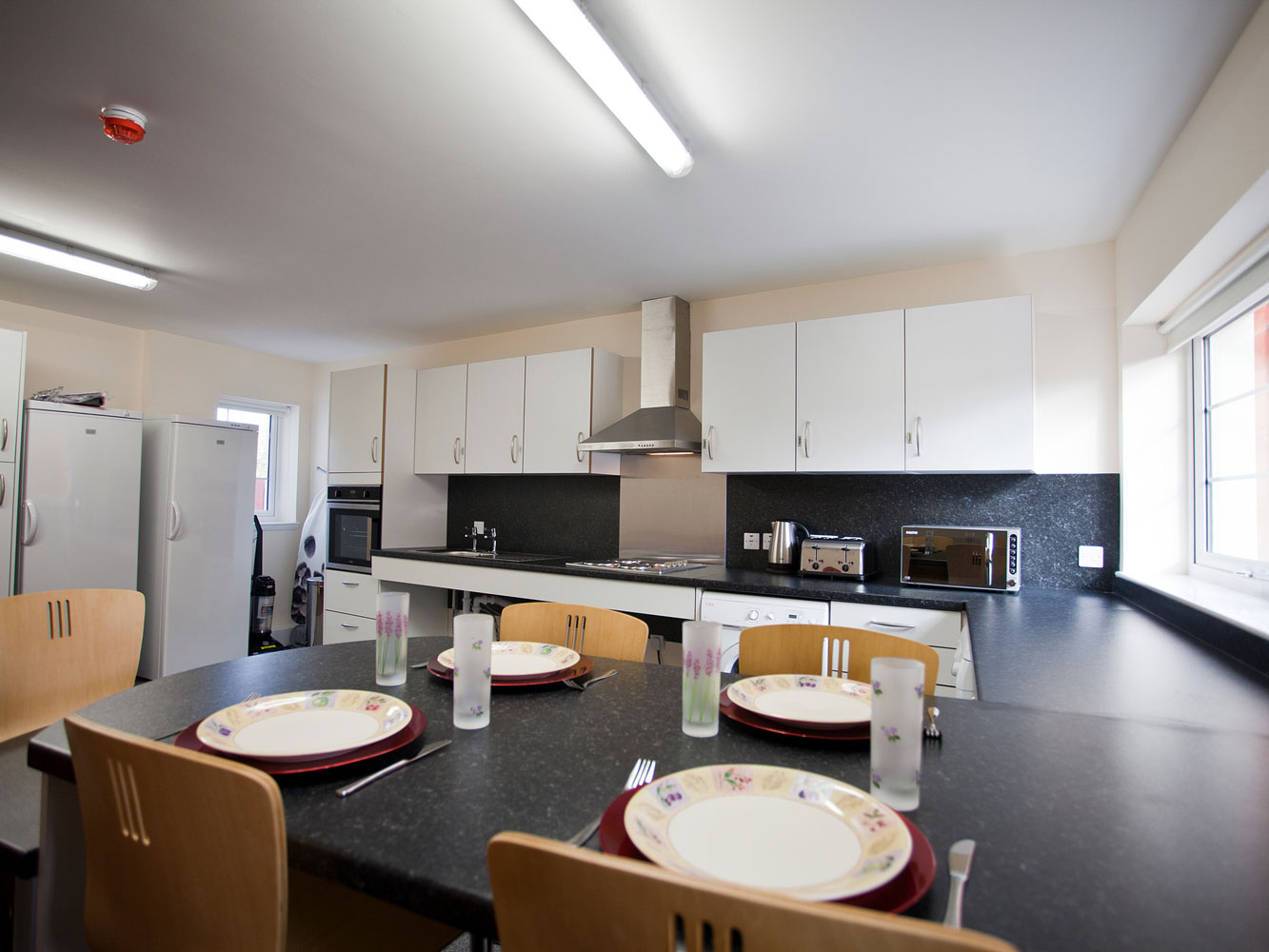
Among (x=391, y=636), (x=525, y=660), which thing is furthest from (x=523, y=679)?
(x=391, y=636)

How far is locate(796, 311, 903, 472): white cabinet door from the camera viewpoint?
284 centimetres

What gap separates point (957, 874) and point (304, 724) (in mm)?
925

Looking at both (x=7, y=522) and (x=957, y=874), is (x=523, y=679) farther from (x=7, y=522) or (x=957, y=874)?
(x=7, y=522)

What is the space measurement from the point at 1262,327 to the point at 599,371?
2748mm

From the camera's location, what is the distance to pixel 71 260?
309 centimetres

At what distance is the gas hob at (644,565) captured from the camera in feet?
10.3

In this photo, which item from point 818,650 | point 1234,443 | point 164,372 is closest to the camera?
point 818,650

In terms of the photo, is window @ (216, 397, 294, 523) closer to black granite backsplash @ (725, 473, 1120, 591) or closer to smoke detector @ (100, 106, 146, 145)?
smoke detector @ (100, 106, 146, 145)

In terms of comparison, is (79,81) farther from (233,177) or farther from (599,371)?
(599,371)

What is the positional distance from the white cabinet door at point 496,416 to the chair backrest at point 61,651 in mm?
2256

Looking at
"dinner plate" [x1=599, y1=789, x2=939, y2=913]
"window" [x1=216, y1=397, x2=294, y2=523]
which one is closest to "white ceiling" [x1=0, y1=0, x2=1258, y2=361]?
"dinner plate" [x1=599, y1=789, x2=939, y2=913]

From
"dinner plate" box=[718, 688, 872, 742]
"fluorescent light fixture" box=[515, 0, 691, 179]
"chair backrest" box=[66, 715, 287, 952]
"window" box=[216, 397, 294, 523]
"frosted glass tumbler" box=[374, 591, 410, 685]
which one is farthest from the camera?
"window" box=[216, 397, 294, 523]

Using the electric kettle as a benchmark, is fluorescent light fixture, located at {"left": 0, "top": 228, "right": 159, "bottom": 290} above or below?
above

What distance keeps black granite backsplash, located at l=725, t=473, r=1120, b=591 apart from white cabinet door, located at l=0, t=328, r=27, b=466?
149 inches
